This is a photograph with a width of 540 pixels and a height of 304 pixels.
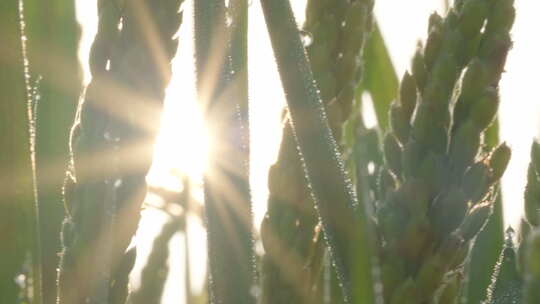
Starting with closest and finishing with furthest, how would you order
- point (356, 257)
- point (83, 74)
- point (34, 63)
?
point (356, 257)
point (34, 63)
point (83, 74)

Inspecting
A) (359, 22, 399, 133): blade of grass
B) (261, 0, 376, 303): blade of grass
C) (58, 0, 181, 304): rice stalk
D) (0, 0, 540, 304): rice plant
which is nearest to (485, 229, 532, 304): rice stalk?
(0, 0, 540, 304): rice plant

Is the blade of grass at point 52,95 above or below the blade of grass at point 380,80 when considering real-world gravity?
below

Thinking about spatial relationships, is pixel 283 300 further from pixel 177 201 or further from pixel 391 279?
pixel 177 201

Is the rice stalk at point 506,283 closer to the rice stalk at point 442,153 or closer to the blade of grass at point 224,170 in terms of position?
the rice stalk at point 442,153

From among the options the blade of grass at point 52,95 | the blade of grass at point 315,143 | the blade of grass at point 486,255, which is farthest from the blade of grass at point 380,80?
the blade of grass at point 315,143

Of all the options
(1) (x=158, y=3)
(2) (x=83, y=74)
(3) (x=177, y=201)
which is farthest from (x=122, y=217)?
(3) (x=177, y=201)

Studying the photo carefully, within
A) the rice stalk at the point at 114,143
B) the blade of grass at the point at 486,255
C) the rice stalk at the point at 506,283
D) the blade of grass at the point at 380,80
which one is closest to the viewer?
the rice stalk at the point at 114,143

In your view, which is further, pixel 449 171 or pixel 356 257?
pixel 449 171

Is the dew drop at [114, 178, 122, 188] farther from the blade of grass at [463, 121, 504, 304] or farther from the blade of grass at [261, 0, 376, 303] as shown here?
the blade of grass at [463, 121, 504, 304]
